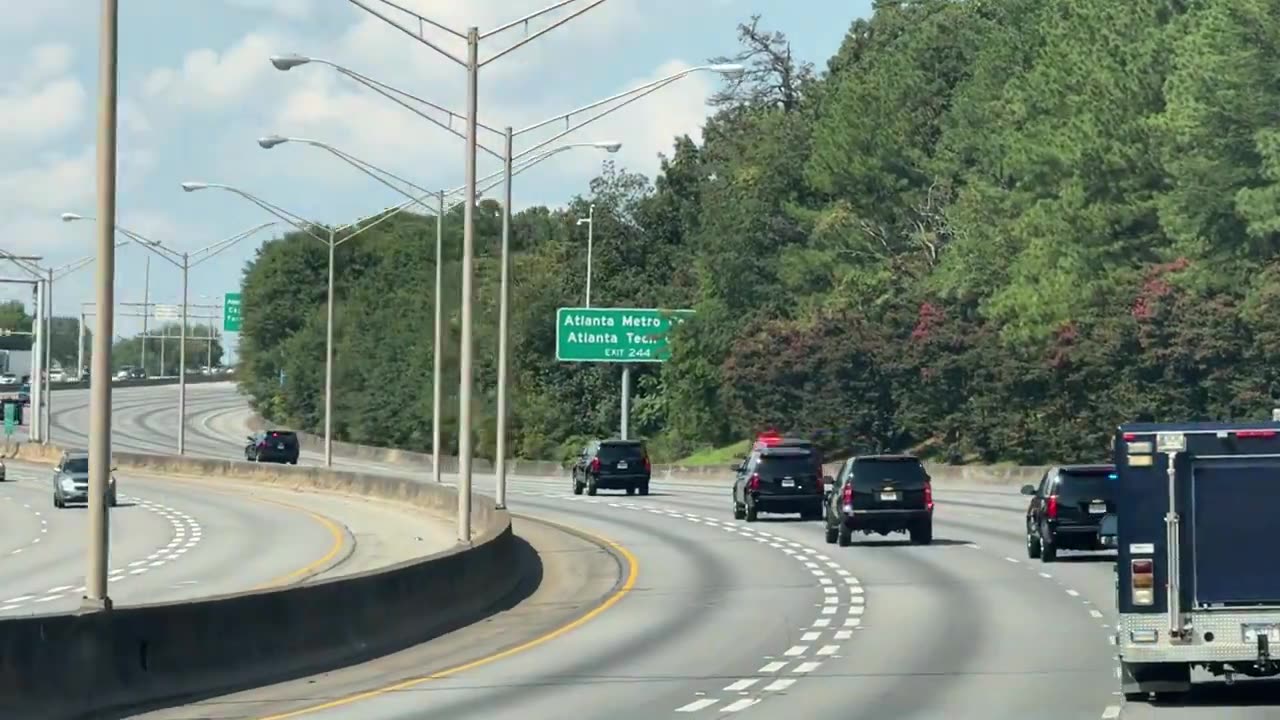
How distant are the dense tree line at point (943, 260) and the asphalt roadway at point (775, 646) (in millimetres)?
30696

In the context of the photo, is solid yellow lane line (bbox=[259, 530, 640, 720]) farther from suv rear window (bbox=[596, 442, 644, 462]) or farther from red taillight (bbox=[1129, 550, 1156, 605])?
suv rear window (bbox=[596, 442, 644, 462])

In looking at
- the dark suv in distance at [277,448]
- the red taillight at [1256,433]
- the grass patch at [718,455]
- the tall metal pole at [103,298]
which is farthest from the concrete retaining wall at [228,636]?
the dark suv in distance at [277,448]

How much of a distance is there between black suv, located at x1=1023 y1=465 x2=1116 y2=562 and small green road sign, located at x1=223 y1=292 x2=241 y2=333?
125 m

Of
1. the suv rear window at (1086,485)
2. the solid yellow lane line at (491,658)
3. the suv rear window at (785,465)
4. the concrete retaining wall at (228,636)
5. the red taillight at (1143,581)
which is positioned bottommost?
the solid yellow lane line at (491,658)

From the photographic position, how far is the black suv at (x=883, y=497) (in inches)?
1673

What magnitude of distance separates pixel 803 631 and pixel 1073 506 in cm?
1185

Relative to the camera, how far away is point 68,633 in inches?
705

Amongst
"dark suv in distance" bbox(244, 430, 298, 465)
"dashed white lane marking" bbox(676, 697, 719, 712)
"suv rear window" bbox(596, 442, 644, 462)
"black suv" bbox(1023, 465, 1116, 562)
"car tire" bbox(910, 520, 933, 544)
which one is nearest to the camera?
"dashed white lane marking" bbox(676, 697, 719, 712)

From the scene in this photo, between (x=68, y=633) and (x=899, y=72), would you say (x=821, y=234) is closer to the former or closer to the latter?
(x=899, y=72)

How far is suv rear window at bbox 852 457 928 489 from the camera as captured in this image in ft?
139

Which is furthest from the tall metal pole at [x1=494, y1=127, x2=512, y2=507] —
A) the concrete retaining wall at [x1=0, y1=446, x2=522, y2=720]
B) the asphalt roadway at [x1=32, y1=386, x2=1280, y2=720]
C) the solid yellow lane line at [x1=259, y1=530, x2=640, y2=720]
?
the concrete retaining wall at [x1=0, y1=446, x2=522, y2=720]

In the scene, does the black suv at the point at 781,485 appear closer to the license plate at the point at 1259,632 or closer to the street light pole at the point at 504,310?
the street light pole at the point at 504,310

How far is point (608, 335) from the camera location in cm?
9350

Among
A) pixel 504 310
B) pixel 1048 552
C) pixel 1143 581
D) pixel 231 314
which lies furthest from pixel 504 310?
pixel 231 314
